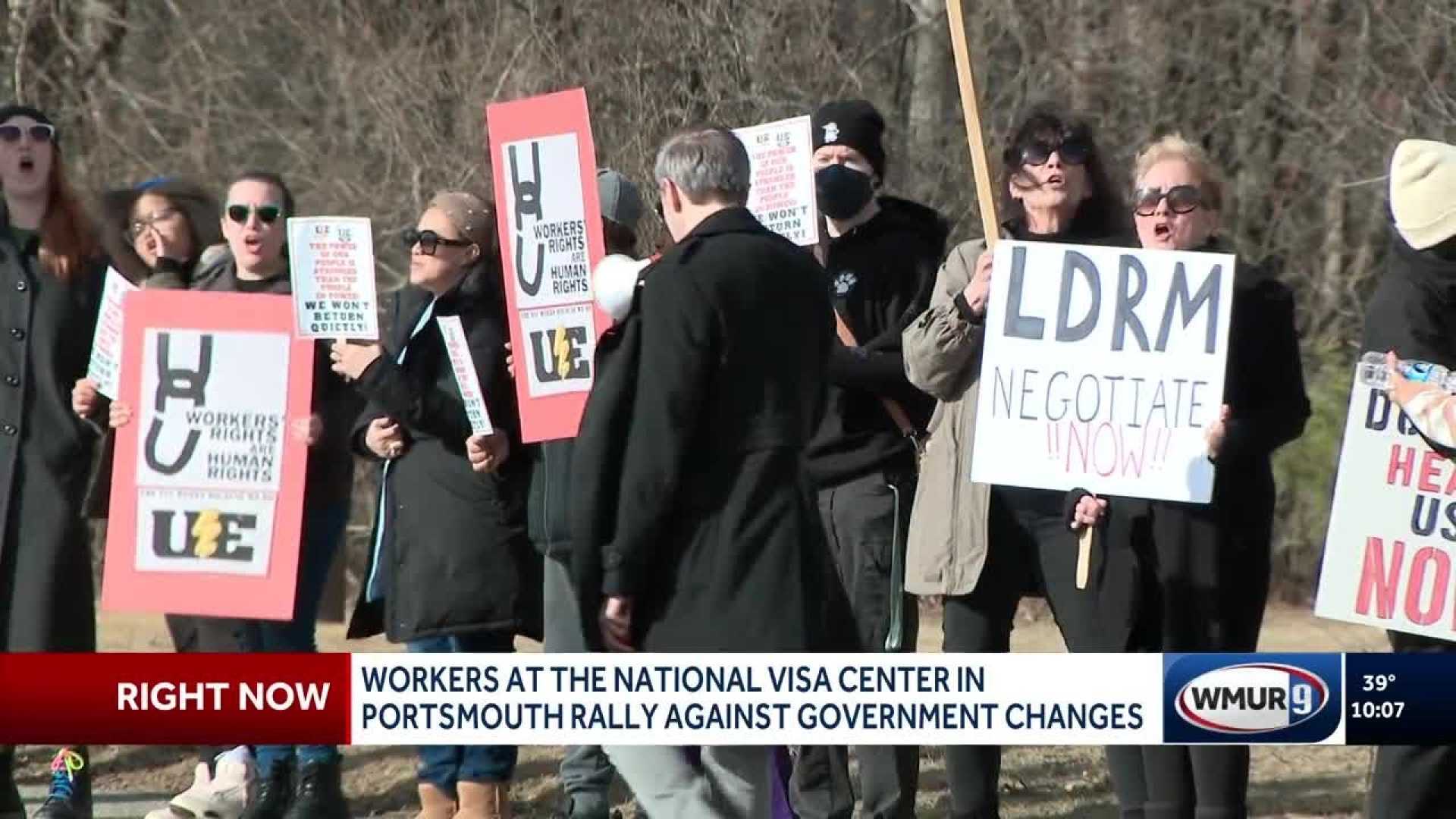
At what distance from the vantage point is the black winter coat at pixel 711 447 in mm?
5734

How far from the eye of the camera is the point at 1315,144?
13.7 meters

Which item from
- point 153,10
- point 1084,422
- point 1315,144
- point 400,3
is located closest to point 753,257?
point 1084,422

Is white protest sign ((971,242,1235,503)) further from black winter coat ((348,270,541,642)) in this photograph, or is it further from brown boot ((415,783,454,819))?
brown boot ((415,783,454,819))

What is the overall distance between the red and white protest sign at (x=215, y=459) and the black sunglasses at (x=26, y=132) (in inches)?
21.5

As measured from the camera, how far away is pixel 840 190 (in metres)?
7.38

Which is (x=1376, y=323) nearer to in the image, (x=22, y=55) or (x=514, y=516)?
(x=514, y=516)

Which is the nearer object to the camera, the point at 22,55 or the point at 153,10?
the point at 22,55

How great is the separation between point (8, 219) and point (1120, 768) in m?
3.43

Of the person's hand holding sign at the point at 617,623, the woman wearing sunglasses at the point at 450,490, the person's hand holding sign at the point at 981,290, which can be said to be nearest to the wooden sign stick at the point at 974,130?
the person's hand holding sign at the point at 981,290

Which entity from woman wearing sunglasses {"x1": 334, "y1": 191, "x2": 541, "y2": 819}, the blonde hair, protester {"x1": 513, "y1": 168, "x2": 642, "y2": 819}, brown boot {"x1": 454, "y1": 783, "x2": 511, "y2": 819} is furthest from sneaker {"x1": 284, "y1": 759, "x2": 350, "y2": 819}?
the blonde hair

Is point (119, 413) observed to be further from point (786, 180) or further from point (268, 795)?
point (786, 180)

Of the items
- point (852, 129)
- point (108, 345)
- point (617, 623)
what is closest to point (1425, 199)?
point (852, 129)

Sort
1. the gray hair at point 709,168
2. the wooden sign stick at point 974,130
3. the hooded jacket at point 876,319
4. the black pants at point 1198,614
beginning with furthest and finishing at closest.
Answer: the hooded jacket at point 876,319 < the wooden sign stick at point 974,130 < the black pants at point 1198,614 < the gray hair at point 709,168

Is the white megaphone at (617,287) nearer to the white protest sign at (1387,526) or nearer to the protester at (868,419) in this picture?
the protester at (868,419)
